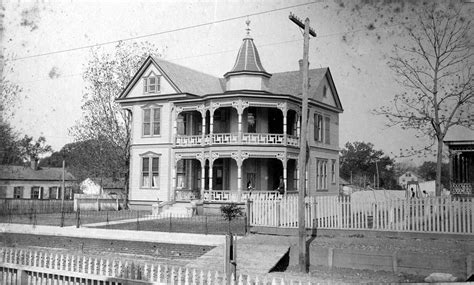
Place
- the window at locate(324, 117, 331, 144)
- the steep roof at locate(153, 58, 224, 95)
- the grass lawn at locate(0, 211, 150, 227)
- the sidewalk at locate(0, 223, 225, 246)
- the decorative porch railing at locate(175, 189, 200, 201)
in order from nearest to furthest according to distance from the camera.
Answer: the sidewalk at locate(0, 223, 225, 246)
the grass lawn at locate(0, 211, 150, 227)
the decorative porch railing at locate(175, 189, 200, 201)
the steep roof at locate(153, 58, 224, 95)
the window at locate(324, 117, 331, 144)

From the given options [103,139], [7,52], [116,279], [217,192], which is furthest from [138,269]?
[103,139]

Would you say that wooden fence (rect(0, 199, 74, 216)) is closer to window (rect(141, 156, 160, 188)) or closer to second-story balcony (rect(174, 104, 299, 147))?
window (rect(141, 156, 160, 188))

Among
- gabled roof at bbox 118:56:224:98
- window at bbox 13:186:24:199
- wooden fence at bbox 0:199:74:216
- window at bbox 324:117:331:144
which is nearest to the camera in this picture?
wooden fence at bbox 0:199:74:216

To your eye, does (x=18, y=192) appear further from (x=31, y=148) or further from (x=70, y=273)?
(x=70, y=273)

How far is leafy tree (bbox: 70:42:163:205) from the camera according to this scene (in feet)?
114

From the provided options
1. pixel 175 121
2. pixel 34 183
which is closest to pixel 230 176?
pixel 175 121

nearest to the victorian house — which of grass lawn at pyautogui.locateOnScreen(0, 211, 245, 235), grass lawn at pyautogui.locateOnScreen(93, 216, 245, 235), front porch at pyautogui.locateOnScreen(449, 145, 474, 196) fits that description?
grass lawn at pyautogui.locateOnScreen(0, 211, 245, 235)

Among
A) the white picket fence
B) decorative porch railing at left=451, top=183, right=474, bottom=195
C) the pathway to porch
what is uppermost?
decorative porch railing at left=451, top=183, right=474, bottom=195

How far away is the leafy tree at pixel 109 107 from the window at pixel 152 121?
5.09m

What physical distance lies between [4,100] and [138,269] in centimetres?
1579

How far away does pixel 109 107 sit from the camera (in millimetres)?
35781

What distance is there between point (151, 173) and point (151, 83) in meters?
5.88

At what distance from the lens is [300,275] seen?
13156 mm

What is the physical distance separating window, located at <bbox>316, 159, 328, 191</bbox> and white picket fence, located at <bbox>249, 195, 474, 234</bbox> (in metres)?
14.9
